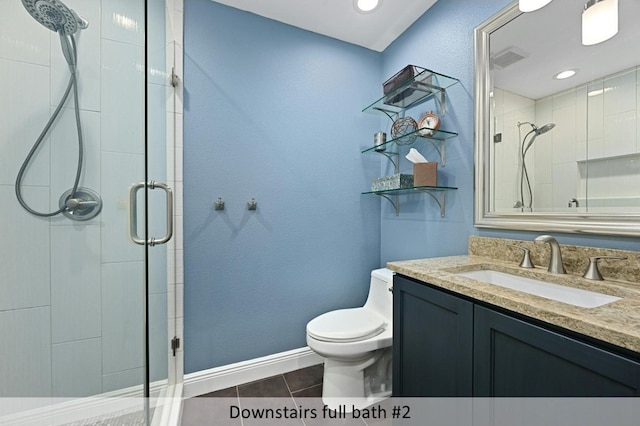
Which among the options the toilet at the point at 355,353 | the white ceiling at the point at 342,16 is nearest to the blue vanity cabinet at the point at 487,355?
the toilet at the point at 355,353

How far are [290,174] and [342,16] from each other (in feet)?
3.58

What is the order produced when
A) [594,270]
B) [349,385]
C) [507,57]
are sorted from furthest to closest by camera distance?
[349,385] < [507,57] < [594,270]

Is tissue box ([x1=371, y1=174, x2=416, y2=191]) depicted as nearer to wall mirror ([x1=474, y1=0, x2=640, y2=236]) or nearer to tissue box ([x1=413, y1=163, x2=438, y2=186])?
tissue box ([x1=413, y1=163, x2=438, y2=186])

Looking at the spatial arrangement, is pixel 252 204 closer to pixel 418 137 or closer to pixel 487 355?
pixel 418 137

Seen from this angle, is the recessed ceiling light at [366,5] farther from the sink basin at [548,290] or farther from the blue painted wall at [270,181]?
the sink basin at [548,290]

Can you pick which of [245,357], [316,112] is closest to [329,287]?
[245,357]

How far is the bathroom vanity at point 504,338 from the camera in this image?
60 centimetres

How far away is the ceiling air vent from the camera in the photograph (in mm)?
1271

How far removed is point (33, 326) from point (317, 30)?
219cm

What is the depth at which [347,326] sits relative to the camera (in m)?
1.52

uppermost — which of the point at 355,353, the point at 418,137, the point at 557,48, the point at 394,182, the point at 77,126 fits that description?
the point at 557,48

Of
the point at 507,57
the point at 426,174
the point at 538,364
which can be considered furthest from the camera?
the point at 426,174

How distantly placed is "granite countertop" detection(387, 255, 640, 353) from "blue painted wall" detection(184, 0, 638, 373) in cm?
34

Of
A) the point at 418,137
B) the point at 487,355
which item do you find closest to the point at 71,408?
the point at 487,355
